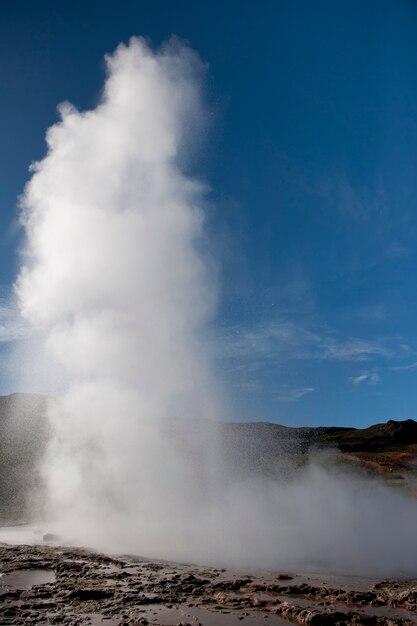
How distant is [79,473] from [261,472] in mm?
13510

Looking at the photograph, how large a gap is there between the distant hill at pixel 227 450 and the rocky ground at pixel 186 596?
13.4m

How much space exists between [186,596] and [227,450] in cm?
2626

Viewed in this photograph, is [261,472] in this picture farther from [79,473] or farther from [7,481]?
[7,481]

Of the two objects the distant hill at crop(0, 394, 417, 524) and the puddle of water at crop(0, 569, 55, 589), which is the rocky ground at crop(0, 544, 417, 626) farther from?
the distant hill at crop(0, 394, 417, 524)

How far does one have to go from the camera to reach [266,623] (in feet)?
24.3

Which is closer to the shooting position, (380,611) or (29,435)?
(380,611)

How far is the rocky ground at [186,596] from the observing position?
757 centimetres

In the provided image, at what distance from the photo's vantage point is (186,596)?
8938 mm

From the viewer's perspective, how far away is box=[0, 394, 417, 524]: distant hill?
2638 cm

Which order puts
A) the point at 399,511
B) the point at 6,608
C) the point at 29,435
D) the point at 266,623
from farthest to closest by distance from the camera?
1. the point at 29,435
2. the point at 399,511
3. the point at 6,608
4. the point at 266,623

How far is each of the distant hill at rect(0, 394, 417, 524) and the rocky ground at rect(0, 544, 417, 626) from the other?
13435mm

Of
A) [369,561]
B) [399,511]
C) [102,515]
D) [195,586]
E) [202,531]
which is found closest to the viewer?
[195,586]

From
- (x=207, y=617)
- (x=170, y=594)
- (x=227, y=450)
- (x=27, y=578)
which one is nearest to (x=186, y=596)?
(x=170, y=594)

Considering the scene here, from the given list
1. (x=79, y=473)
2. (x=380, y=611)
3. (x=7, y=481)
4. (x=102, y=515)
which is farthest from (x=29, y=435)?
(x=380, y=611)
